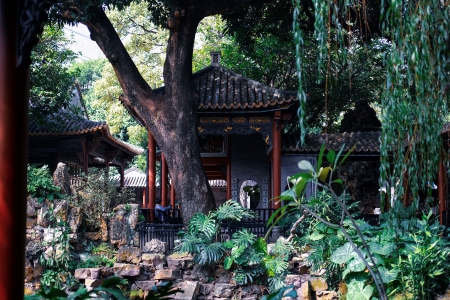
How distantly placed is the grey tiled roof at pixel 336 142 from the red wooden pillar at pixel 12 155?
958 centimetres

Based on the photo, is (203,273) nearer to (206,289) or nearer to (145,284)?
(206,289)

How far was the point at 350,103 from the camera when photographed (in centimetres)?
1644

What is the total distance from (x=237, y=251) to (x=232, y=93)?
13.9ft

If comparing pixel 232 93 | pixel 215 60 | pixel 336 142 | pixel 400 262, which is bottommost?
pixel 400 262

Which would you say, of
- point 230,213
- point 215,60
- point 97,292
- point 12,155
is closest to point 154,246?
point 230,213

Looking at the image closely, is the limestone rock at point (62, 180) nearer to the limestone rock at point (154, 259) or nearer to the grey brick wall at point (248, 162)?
the limestone rock at point (154, 259)

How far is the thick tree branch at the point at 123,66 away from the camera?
931cm

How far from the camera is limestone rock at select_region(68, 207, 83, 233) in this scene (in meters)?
8.87

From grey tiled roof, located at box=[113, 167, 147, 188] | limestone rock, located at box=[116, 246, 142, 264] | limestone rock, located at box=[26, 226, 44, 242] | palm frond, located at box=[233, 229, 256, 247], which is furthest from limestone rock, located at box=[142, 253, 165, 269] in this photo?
grey tiled roof, located at box=[113, 167, 147, 188]

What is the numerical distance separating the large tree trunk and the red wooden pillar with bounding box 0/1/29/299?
6890 millimetres

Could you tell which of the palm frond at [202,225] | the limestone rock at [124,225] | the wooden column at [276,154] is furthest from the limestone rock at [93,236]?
the wooden column at [276,154]

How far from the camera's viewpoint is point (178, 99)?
9.34 metres

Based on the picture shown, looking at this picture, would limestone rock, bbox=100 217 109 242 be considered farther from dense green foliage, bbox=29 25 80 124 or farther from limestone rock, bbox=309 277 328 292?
dense green foliage, bbox=29 25 80 124

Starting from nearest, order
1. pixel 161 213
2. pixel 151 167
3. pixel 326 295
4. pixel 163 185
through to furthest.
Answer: pixel 326 295 < pixel 161 213 < pixel 151 167 < pixel 163 185
